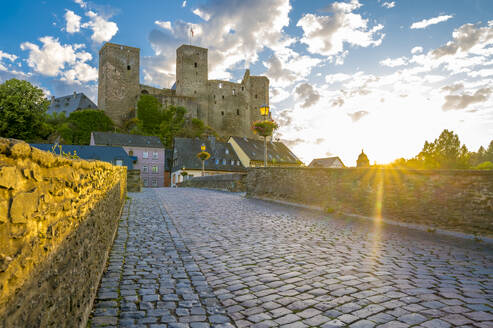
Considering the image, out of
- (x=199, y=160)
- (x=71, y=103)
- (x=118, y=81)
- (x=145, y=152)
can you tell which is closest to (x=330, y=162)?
(x=199, y=160)

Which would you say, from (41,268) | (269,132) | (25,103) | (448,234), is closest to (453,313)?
(41,268)

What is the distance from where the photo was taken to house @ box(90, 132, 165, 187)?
53812mm

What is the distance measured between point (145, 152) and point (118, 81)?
20153 mm

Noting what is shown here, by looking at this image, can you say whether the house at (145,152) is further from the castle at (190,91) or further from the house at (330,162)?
the house at (330,162)

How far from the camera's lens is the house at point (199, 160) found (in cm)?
5156

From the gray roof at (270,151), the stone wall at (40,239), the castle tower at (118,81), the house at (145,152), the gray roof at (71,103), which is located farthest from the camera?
the gray roof at (71,103)

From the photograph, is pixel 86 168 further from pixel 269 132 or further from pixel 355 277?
pixel 269 132

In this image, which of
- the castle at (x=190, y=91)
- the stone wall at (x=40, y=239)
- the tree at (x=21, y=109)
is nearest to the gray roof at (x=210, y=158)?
the castle at (x=190, y=91)

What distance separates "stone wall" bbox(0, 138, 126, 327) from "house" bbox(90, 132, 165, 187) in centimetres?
5476

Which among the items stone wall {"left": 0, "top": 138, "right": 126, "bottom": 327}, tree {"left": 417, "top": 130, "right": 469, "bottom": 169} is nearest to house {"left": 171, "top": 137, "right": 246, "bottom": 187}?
tree {"left": 417, "top": 130, "right": 469, "bottom": 169}

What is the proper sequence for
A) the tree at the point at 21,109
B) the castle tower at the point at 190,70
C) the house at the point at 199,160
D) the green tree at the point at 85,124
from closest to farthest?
the tree at the point at 21,109 < the house at the point at 199,160 < the green tree at the point at 85,124 < the castle tower at the point at 190,70

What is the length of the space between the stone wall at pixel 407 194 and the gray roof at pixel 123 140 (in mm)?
46405

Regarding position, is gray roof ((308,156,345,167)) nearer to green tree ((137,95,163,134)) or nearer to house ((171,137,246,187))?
house ((171,137,246,187))

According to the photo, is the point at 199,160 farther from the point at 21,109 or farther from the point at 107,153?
the point at 21,109
